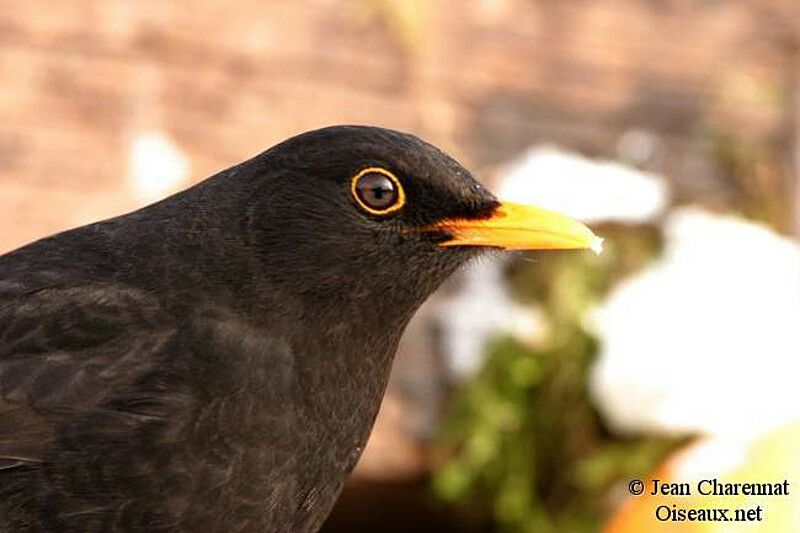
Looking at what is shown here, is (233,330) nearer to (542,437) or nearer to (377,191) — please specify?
(377,191)

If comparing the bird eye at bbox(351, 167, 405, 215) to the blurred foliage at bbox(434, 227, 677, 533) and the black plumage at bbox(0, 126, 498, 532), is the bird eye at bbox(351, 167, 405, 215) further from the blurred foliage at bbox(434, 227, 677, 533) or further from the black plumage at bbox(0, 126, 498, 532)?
the blurred foliage at bbox(434, 227, 677, 533)

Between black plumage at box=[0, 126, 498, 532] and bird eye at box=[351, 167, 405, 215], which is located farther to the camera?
bird eye at box=[351, 167, 405, 215]

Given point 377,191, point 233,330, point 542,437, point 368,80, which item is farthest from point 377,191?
point 368,80

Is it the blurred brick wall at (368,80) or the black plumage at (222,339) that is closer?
the black plumage at (222,339)

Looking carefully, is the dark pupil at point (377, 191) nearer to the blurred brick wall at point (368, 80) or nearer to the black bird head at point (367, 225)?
the black bird head at point (367, 225)

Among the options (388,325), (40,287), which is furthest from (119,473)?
(388,325)

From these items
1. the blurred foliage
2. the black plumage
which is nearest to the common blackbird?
the black plumage

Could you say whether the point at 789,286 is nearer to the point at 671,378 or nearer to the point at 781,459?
the point at 671,378

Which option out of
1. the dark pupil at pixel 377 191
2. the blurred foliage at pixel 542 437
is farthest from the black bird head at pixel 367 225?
the blurred foliage at pixel 542 437
